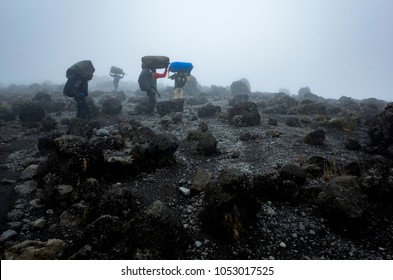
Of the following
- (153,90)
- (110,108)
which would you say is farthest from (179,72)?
(110,108)

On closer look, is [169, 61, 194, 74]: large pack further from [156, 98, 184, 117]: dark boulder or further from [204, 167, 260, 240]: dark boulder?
[204, 167, 260, 240]: dark boulder

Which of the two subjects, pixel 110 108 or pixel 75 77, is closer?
pixel 75 77

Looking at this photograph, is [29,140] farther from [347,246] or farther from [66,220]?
[347,246]

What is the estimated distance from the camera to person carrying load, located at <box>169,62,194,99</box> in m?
19.6

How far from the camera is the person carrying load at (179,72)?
1958 cm

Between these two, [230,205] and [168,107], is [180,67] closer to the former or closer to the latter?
[168,107]

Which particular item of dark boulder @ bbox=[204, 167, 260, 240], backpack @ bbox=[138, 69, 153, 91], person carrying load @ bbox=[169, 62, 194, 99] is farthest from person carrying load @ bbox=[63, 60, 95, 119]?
dark boulder @ bbox=[204, 167, 260, 240]

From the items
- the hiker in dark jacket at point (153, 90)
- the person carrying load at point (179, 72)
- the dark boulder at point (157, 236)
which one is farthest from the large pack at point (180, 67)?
the dark boulder at point (157, 236)

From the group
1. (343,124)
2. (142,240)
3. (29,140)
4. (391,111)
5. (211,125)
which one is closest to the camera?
(142,240)

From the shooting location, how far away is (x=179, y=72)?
2011 centimetres

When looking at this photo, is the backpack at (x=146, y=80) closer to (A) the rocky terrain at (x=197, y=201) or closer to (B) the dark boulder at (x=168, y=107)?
(B) the dark boulder at (x=168, y=107)

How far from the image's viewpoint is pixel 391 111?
30.1 ft

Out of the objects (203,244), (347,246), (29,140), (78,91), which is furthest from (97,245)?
(78,91)

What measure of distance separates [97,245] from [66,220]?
132 centimetres
